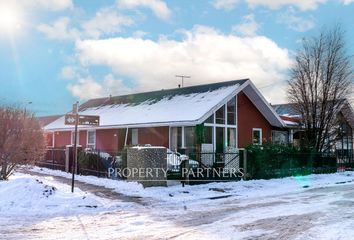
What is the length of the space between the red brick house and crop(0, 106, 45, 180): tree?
8.04 m

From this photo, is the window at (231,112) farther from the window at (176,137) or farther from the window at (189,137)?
the window at (176,137)

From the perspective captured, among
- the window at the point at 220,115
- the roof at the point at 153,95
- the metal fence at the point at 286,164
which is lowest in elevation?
the metal fence at the point at 286,164

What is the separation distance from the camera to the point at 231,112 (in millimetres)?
27359

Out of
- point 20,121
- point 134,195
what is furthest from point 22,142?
point 134,195

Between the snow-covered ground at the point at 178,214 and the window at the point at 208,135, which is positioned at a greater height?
the window at the point at 208,135

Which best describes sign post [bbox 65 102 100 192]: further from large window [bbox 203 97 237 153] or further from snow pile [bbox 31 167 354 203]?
large window [bbox 203 97 237 153]

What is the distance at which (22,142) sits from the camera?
1708 cm

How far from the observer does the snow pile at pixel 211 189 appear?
15.6 m

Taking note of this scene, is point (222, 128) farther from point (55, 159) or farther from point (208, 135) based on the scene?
point (55, 159)

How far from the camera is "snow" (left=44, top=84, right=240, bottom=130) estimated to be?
79.9 feet

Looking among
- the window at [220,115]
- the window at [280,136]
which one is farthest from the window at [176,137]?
the window at [280,136]

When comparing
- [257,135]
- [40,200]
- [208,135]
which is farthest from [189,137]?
[40,200]

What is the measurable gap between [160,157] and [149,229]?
8.05 m

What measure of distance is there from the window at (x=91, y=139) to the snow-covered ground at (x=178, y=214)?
13.8m
